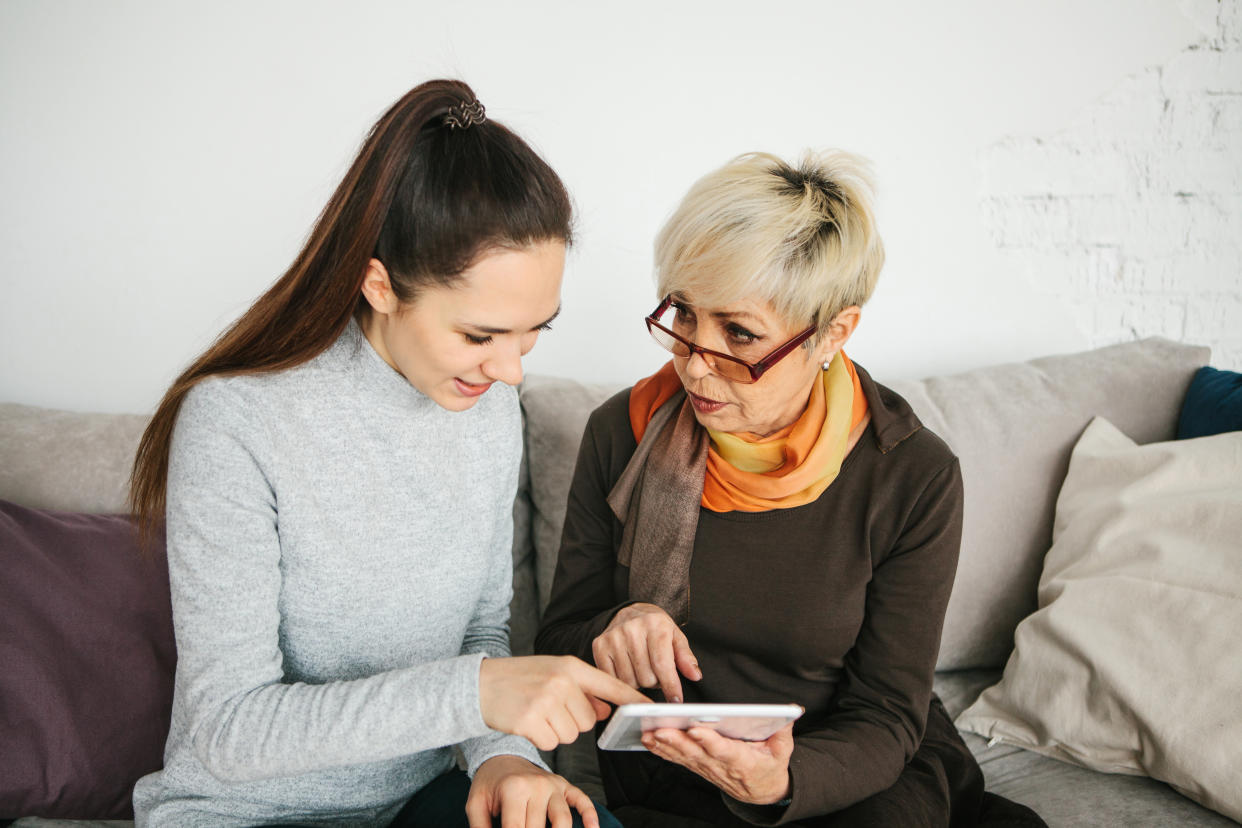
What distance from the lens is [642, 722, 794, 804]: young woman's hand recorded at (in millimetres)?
1032

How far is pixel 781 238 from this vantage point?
125 cm

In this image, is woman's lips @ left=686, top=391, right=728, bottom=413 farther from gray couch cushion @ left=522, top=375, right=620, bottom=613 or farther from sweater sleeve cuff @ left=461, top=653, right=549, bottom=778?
sweater sleeve cuff @ left=461, top=653, right=549, bottom=778

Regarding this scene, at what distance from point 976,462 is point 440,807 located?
1.21 m

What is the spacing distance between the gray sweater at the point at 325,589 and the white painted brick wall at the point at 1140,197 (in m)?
1.57

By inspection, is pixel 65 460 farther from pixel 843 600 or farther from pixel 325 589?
pixel 843 600

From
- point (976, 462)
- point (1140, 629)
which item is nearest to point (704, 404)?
point (976, 462)

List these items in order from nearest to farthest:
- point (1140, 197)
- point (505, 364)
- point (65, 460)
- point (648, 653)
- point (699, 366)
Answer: point (505, 364), point (648, 653), point (699, 366), point (65, 460), point (1140, 197)

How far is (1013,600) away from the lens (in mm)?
1773

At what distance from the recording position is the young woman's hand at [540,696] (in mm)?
979

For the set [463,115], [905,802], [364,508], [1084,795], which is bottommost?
[1084,795]

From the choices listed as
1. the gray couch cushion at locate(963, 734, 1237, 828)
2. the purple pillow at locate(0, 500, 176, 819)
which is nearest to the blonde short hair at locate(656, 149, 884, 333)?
the gray couch cushion at locate(963, 734, 1237, 828)

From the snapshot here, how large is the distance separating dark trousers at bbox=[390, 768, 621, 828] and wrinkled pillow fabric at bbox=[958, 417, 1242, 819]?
88 cm

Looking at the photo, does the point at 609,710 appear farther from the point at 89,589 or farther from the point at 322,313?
the point at 89,589

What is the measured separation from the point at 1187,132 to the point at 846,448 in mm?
1580
